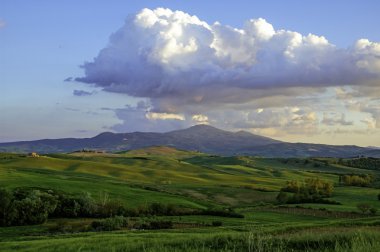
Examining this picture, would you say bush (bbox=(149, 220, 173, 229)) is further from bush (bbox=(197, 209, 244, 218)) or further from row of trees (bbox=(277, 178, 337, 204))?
row of trees (bbox=(277, 178, 337, 204))

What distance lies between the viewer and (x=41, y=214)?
69625mm

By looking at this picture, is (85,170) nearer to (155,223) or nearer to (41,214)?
(41,214)

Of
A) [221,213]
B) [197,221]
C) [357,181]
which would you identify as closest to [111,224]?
[197,221]

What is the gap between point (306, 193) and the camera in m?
120

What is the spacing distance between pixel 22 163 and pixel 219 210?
11236cm

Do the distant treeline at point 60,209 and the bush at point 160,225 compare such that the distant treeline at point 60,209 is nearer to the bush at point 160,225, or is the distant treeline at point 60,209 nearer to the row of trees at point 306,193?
the bush at point 160,225

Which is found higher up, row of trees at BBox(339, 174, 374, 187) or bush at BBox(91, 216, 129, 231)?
bush at BBox(91, 216, 129, 231)

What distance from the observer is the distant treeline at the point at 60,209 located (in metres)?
68.6

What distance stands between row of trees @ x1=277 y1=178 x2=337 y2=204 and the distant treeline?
121ft

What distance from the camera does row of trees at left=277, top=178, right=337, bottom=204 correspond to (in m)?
112

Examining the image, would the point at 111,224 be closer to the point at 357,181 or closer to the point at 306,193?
the point at 306,193

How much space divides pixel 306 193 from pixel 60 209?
6508 cm

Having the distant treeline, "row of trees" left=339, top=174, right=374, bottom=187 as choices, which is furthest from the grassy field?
"row of trees" left=339, top=174, right=374, bottom=187

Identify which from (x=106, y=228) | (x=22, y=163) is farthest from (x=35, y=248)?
(x=22, y=163)
